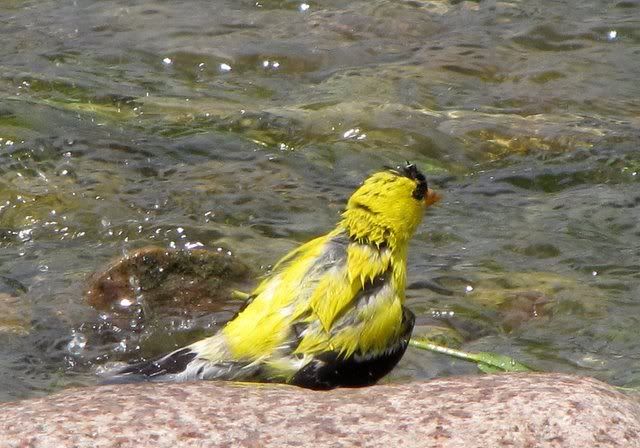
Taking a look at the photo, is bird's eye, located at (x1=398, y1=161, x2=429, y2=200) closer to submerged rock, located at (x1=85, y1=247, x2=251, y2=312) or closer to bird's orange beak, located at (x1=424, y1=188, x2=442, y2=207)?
bird's orange beak, located at (x1=424, y1=188, x2=442, y2=207)

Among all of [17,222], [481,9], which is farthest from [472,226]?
[481,9]

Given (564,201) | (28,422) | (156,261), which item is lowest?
(564,201)

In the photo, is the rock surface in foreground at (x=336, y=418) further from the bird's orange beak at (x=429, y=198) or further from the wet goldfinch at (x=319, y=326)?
the bird's orange beak at (x=429, y=198)

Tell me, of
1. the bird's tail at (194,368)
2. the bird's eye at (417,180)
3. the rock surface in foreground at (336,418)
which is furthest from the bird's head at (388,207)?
the rock surface in foreground at (336,418)

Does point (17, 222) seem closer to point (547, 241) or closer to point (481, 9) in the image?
point (547, 241)

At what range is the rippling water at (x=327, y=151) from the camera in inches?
258

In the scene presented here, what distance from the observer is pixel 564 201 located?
788 centimetres

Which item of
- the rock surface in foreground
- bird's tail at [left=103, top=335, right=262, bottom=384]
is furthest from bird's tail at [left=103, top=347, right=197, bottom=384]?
the rock surface in foreground

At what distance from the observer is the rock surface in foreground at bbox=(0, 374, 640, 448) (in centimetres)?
383

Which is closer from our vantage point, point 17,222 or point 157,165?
point 17,222

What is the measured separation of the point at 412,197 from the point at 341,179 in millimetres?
2249

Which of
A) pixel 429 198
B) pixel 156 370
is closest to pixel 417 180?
pixel 429 198

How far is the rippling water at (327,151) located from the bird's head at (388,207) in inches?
27.1

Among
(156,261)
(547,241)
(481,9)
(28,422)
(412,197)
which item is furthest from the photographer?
(481,9)
